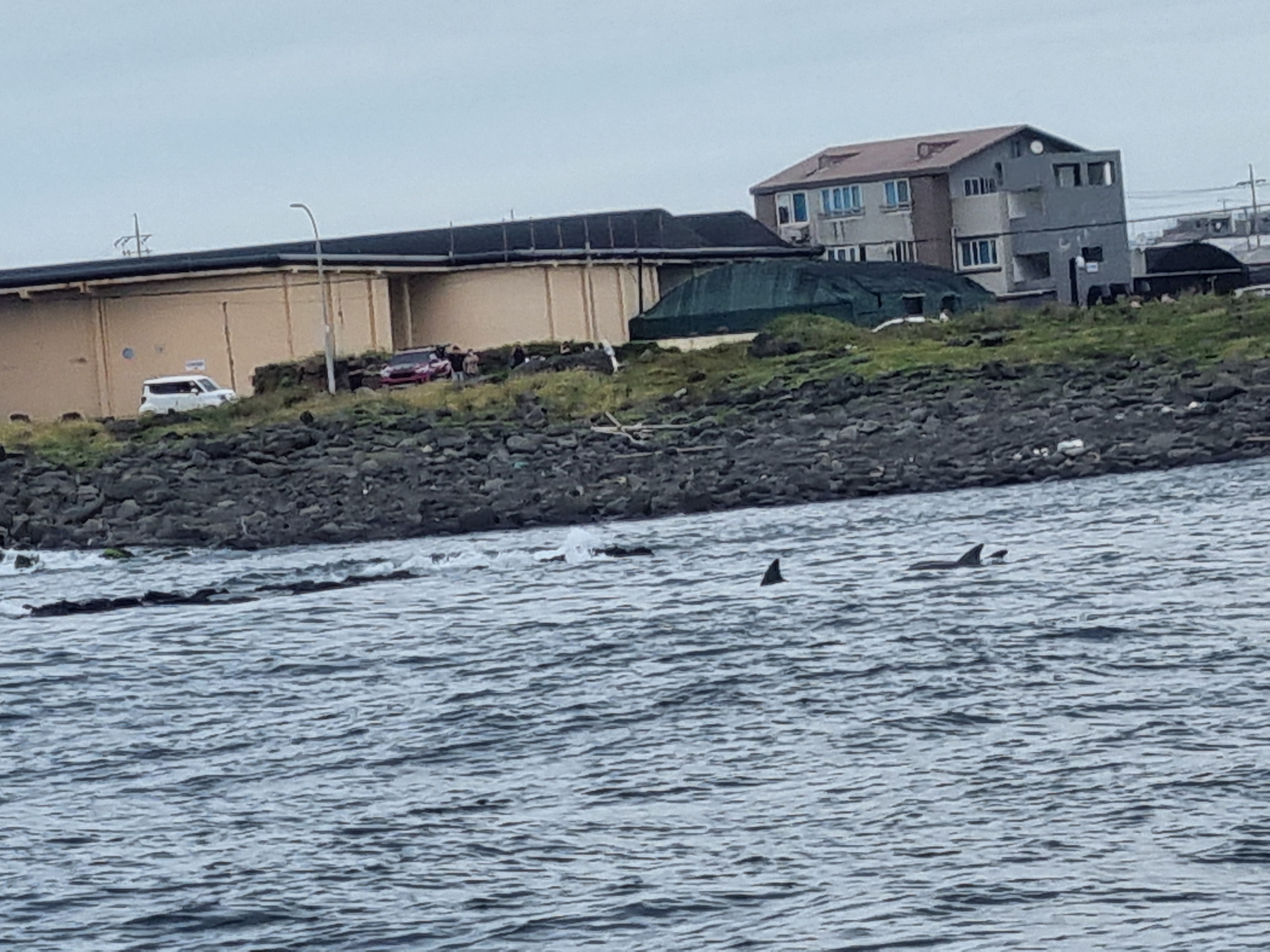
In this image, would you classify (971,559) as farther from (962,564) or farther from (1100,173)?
(1100,173)

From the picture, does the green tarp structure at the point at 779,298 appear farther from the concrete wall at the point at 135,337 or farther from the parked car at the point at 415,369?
the concrete wall at the point at 135,337

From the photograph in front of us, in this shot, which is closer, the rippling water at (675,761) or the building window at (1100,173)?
the rippling water at (675,761)

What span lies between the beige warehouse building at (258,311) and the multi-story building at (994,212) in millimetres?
16955

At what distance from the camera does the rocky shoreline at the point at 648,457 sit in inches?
1278

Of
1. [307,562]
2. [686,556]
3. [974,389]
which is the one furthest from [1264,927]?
[974,389]

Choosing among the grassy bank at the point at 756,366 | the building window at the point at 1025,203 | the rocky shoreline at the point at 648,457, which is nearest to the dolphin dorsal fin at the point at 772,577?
the rocky shoreline at the point at 648,457

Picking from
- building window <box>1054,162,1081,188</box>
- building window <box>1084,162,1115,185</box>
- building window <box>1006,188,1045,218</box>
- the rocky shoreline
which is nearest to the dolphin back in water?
the rocky shoreline

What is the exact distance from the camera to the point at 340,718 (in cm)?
1658

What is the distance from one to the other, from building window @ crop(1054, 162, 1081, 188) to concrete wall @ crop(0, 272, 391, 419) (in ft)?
111

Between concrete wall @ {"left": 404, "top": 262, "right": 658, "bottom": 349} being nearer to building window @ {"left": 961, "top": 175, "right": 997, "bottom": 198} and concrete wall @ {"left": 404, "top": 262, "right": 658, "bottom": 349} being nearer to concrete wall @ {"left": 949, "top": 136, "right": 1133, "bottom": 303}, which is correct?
concrete wall @ {"left": 949, "top": 136, "right": 1133, "bottom": 303}

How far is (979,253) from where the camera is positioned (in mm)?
80625

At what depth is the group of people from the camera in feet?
178

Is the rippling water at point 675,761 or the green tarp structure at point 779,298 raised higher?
the green tarp structure at point 779,298

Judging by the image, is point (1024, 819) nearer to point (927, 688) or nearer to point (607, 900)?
point (607, 900)
